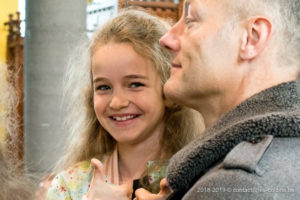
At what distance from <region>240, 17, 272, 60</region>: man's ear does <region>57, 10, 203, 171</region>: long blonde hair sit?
0.54 meters

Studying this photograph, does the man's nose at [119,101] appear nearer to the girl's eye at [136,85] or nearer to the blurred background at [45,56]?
the girl's eye at [136,85]

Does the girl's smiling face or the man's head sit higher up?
the man's head

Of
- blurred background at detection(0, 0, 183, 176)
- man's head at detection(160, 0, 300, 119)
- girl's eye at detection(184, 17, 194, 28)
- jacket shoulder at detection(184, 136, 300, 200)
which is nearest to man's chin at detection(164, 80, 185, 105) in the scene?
man's head at detection(160, 0, 300, 119)

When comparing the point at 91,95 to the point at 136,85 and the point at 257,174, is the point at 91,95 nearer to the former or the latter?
the point at 136,85

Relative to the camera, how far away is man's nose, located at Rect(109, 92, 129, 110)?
1579mm

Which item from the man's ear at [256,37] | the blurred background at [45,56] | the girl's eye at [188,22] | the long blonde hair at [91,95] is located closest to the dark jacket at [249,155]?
the man's ear at [256,37]

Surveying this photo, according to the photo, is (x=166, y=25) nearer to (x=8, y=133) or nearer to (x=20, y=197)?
(x=8, y=133)

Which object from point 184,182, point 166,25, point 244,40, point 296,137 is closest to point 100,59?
point 166,25

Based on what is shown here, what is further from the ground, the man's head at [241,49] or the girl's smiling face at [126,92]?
the man's head at [241,49]

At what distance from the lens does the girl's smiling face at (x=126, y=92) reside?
1590mm

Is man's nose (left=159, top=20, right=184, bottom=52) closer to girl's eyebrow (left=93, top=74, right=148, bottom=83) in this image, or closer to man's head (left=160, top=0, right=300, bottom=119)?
man's head (left=160, top=0, right=300, bottom=119)

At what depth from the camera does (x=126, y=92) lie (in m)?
1.60

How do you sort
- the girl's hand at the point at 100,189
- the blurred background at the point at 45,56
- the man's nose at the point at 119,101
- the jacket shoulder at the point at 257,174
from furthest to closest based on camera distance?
the blurred background at the point at 45,56 < the man's nose at the point at 119,101 < the girl's hand at the point at 100,189 < the jacket shoulder at the point at 257,174

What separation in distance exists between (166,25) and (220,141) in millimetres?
885
